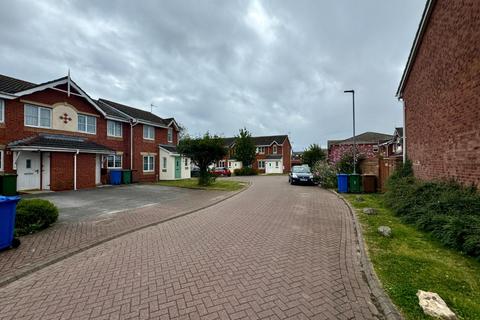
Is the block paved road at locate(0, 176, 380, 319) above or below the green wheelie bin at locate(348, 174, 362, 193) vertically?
below

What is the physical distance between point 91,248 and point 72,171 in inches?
532

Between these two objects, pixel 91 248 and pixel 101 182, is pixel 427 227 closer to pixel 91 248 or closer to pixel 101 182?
pixel 91 248

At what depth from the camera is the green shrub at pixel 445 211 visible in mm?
5152

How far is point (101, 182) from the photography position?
19.8 metres

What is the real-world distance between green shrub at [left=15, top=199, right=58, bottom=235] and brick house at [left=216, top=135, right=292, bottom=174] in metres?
42.3

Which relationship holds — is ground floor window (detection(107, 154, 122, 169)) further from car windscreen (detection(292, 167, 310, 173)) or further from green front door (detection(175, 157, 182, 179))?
car windscreen (detection(292, 167, 310, 173))

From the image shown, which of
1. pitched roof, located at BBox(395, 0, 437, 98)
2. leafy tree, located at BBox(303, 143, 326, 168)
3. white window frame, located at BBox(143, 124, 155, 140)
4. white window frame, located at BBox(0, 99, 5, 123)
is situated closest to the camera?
pitched roof, located at BBox(395, 0, 437, 98)

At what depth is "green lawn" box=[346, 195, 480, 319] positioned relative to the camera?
332 cm

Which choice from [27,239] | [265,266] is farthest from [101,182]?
[265,266]

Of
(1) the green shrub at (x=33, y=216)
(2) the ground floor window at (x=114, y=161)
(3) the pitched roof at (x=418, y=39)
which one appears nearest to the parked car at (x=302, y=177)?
(3) the pitched roof at (x=418, y=39)

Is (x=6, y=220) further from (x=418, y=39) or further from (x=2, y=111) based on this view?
(x=418, y=39)

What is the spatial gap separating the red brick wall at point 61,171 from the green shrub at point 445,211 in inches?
722

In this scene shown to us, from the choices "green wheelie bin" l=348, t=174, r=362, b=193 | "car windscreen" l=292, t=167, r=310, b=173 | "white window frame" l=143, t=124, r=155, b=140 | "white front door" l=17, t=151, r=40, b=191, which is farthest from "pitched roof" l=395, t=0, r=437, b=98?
"white front door" l=17, t=151, r=40, b=191

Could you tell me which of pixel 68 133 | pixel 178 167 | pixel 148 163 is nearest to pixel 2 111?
pixel 68 133
